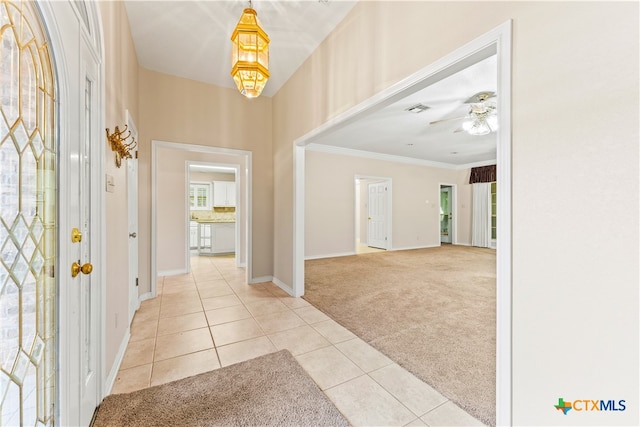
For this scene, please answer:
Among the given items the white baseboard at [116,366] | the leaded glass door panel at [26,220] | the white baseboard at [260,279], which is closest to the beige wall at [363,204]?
the white baseboard at [260,279]

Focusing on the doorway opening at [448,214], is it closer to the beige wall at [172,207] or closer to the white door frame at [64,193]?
the beige wall at [172,207]

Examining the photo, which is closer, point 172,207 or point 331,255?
point 172,207

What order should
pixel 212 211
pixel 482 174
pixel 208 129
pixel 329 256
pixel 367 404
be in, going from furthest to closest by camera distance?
pixel 482 174, pixel 212 211, pixel 329 256, pixel 208 129, pixel 367 404

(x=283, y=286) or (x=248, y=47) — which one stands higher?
(x=248, y=47)

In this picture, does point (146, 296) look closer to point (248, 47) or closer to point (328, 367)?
point (328, 367)

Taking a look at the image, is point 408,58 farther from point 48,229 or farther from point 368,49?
point 48,229

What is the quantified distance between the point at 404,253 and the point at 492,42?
6119 millimetres

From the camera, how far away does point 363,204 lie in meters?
8.61

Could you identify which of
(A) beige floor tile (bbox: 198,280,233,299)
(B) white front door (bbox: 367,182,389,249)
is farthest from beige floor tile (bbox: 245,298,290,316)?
(B) white front door (bbox: 367,182,389,249)

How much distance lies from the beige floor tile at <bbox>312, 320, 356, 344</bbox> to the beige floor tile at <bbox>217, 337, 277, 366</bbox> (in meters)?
0.51

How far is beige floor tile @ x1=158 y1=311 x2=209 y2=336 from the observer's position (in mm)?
2492

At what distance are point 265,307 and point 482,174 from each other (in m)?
7.90

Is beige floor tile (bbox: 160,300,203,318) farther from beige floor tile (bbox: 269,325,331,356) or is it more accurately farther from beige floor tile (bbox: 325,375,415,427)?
beige floor tile (bbox: 325,375,415,427)

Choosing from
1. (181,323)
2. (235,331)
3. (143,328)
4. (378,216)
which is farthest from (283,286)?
(378,216)
